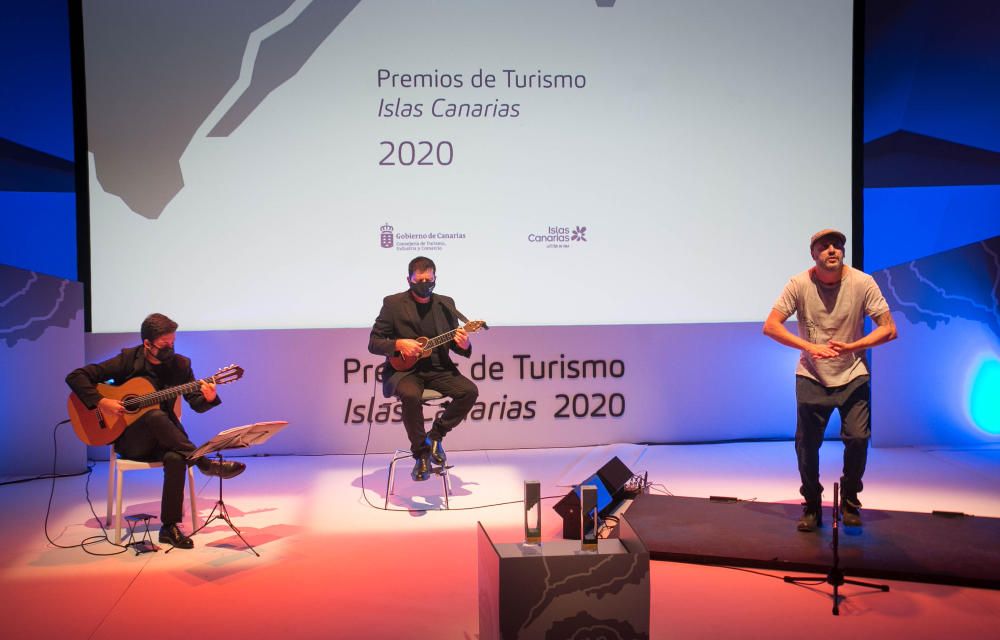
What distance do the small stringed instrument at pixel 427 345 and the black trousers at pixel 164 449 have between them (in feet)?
4.54

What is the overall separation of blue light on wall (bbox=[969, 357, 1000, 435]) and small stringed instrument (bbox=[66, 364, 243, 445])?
5.67 m

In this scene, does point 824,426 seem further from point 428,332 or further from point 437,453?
point 428,332

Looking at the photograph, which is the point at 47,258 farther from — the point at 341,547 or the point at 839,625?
the point at 839,625

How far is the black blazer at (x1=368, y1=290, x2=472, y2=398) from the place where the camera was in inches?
223

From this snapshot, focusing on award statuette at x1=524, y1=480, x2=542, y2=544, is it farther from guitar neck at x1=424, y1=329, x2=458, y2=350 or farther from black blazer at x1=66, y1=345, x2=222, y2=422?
guitar neck at x1=424, y1=329, x2=458, y2=350

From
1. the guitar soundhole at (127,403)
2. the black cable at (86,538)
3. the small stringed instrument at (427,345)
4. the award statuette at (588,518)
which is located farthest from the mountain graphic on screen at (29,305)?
the award statuette at (588,518)

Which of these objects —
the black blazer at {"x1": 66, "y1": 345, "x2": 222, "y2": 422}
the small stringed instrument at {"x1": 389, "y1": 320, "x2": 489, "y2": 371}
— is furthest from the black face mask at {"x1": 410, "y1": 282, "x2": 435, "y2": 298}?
the black blazer at {"x1": 66, "y1": 345, "x2": 222, "y2": 422}

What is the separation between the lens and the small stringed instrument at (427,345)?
552 cm

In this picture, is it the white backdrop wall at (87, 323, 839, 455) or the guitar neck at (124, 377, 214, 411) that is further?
the white backdrop wall at (87, 323, 839, 455)

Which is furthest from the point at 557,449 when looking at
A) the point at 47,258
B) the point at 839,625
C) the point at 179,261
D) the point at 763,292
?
the point at 47,258

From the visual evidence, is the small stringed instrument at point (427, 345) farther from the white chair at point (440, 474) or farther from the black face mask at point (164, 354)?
the black face mask at point (164, 354)

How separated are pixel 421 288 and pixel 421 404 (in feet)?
2.39

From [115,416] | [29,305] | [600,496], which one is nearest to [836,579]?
[600,496]

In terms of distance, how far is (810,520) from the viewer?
14.5 ft
